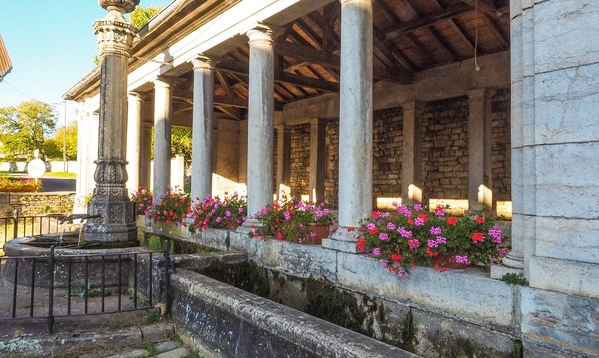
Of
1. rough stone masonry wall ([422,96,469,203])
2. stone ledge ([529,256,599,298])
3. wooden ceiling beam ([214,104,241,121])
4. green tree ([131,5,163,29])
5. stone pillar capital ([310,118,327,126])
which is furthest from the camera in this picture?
green tree ([131,5,163,29])

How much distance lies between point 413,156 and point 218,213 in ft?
16.2

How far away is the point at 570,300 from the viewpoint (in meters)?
2.52

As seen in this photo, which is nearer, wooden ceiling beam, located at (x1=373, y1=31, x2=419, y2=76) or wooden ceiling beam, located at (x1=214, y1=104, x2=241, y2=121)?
wooden ceiling beam, located at (x1=373, y1=31, x2=419, y2=76)

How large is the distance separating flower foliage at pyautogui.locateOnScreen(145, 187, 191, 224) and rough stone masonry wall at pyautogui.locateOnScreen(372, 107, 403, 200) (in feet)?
17.9

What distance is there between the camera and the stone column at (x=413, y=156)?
378 inches

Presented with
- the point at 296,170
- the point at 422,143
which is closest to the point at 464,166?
the point at 422,143

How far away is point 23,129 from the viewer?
1764 inches

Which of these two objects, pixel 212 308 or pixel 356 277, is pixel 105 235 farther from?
pixel 356 277

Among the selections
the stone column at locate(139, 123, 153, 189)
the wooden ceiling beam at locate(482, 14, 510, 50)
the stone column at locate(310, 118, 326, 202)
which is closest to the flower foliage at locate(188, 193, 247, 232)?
the wooden ceiling beam at locate(482, 14, 510, 50)

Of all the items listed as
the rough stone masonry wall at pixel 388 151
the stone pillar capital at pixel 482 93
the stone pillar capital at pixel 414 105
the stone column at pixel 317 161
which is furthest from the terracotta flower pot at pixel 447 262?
the stone column at pixel 317 161

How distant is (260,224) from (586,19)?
13.6 ft

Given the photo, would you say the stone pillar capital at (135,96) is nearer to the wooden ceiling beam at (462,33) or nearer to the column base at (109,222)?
the column base at (109,222)

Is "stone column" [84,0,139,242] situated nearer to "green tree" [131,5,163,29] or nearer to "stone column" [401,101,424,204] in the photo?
"stone column" [401,101,424,204]

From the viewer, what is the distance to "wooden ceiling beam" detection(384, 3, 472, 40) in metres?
7.15
